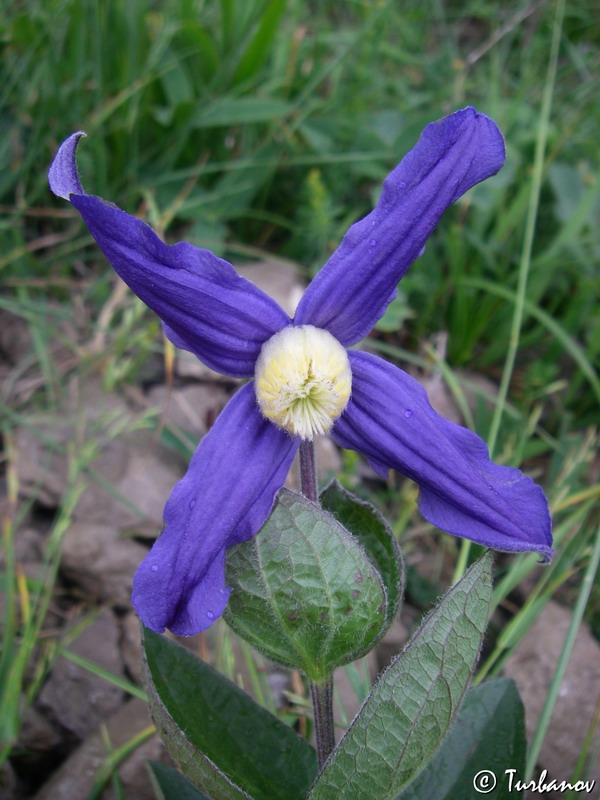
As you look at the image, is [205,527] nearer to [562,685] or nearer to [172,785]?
[172,785]

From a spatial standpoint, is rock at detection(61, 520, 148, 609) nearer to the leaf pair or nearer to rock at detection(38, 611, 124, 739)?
rock at detection(38, 611, 124, 739)

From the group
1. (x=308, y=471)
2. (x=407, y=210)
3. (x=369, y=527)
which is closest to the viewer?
(x=407, y=210)

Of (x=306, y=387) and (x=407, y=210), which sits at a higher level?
(x=407, y=210)

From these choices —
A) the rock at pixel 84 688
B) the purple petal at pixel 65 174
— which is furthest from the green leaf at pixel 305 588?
the rock at pixel 84 688

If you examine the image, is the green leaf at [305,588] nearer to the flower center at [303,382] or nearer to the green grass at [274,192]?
the flower center at [303,382]

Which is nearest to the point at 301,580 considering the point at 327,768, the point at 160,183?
the point at 327,768

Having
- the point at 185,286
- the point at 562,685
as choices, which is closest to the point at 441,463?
the point at 185,286

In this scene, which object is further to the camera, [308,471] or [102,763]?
[102,763]
